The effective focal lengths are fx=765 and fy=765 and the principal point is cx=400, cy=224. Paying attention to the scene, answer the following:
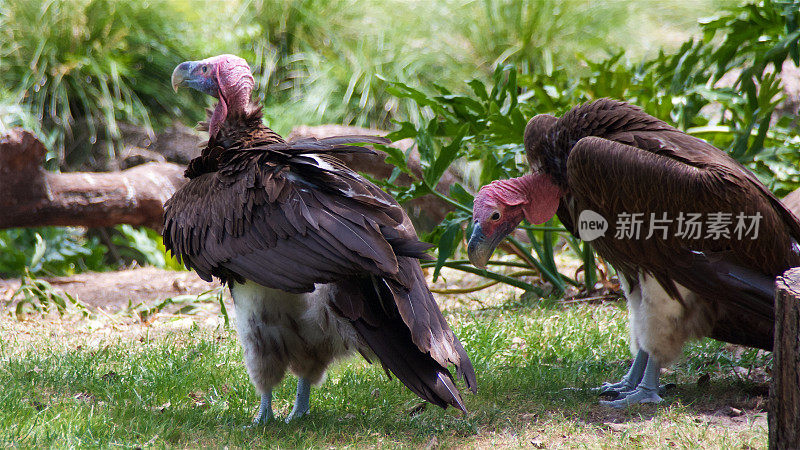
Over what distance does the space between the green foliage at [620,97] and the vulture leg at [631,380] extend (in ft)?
3.83

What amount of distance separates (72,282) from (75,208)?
2.06 feet

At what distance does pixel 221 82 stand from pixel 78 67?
16.4ft

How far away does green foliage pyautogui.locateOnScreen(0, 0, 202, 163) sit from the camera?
817 cm

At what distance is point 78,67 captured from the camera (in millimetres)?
8195

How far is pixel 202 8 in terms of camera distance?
9836 mm

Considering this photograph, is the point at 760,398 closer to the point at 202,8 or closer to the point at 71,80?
the point at 71,80

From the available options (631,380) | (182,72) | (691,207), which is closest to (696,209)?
(691,207)

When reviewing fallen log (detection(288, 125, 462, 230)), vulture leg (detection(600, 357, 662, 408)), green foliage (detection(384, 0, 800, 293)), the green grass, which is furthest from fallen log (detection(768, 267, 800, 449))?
fallen log (detection(288, 125, 462, 230))

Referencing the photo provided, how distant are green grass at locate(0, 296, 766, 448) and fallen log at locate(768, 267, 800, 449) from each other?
496 millimetres

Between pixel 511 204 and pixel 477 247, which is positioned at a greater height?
pixel 511 204

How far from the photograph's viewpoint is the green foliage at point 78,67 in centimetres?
817

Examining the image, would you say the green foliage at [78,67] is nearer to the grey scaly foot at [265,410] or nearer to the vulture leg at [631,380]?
the grey scaly foot at [265,410]

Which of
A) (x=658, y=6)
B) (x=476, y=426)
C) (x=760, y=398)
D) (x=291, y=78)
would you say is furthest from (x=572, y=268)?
(x=658, y=6)

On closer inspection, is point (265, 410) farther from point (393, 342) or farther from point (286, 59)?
point (286, 59)
